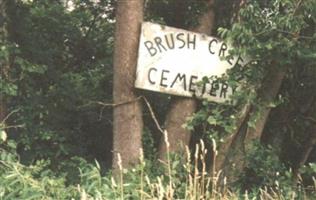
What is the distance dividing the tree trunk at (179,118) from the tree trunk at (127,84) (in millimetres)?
287

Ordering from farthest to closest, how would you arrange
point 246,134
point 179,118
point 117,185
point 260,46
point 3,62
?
point 3,62 < point 246,134 < point 179,118 < point 260,46 < point 117,185

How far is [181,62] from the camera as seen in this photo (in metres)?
5.68

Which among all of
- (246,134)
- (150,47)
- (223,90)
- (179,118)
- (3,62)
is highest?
(150,47)

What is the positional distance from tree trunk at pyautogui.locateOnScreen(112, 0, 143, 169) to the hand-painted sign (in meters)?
0.07

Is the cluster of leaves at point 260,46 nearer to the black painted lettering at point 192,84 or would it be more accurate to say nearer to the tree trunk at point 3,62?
the black painted lettering at point 192,84

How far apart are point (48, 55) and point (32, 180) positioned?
123 inches

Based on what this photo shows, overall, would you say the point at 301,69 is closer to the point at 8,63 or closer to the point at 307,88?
the point at 307,88

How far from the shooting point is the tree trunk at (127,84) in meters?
5.52

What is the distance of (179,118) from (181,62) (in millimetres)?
510

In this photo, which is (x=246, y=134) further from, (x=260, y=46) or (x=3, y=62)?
(x=3, y=62)

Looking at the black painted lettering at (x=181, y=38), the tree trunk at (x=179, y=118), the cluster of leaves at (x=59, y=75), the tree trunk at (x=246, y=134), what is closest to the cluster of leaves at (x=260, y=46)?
the tree trunk at (x=246, y=134)

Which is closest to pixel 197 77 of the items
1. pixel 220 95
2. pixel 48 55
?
pixel 220 95

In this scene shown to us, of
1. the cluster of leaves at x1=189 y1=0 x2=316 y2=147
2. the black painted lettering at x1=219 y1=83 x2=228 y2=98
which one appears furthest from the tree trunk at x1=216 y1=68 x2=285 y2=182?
the black painted lettering at x1=219 y1=83 x2=228 y2=98

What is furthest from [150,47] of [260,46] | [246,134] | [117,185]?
[117,185]
